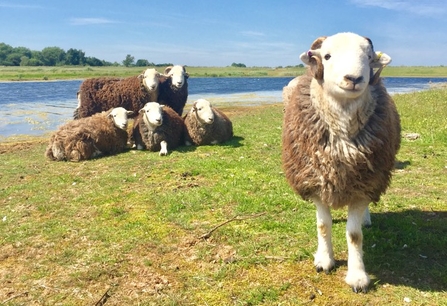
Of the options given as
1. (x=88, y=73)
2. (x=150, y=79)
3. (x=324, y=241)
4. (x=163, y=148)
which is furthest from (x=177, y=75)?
(x=88, y=73)

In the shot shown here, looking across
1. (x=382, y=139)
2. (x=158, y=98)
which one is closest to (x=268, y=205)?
(x=382, y=139)

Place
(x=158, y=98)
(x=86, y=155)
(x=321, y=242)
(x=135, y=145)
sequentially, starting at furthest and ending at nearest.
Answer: (x=158, y=98)
(x=135, y=145)
(x=86, y=155)
(x=321, y=242)

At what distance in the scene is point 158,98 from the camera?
525 inches

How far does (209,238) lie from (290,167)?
4.97ft

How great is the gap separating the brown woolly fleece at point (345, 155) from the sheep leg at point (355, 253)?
0.14 metres

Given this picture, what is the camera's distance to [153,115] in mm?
10273

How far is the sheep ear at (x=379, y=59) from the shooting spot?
3.75m

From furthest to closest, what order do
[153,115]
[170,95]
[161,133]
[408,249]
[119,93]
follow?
[170,95]
[119,93]
[161,133]
[153,115]
[408,249]

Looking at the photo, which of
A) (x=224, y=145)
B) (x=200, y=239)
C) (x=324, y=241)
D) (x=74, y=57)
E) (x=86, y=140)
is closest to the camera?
(x=324, y=241)

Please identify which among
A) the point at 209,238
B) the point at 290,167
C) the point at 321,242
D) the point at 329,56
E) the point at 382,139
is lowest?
the point at 209,238

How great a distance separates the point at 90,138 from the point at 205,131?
2927 mm

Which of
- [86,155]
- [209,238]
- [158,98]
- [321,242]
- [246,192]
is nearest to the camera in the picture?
[321,242]

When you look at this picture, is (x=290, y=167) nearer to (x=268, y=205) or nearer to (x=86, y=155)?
(x=268, y=205)

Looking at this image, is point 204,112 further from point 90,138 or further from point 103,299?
point 103,299
